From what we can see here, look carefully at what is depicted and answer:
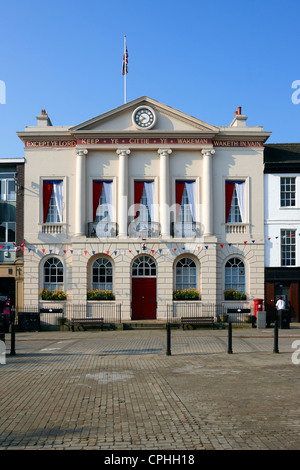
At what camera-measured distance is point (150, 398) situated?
367 inches

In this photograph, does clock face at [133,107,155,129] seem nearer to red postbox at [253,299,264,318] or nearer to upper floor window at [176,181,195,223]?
upper floor window at [176,181,195,223]

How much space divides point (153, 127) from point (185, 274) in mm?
8578

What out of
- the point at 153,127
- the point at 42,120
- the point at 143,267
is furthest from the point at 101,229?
the point at 42,120

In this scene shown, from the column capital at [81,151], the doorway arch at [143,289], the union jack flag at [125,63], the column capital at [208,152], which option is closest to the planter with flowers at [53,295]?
the doorway arch at [143,289]

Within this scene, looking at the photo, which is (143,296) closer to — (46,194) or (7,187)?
(46,194)

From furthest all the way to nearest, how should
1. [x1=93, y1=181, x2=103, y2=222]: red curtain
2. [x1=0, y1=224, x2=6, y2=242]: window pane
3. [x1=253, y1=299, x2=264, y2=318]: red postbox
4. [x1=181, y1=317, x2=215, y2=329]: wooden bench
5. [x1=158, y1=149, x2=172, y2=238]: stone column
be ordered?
[x1=0, y1=224, x2=6, y2=242]: window pane → [x1=93, y1=181, x2=103, y2=222]: red curtain → [x1=158, y1=149, x2=172, y2=238]: stone column → [x1=253, y1=299, x2=264, y2=318]: red postbox → [x1=181, y1=317, x2=215, y2=329]: wooden bench

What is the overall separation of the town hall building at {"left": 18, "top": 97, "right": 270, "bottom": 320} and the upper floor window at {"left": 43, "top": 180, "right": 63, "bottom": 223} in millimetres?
58

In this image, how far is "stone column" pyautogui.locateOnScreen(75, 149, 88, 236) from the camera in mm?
25609

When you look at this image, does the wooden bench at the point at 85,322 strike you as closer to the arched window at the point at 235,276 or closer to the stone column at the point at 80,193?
the stone column at the point at 80,193

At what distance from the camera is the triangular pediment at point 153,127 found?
2569cm

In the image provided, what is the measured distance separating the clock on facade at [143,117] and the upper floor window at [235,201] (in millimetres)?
5645

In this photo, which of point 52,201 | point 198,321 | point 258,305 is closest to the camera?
point 198,321

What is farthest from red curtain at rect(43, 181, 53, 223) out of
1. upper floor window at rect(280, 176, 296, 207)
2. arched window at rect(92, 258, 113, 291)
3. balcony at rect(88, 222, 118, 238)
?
upper floor window at rect(280, 176, 296, 207)

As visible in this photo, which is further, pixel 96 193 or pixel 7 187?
pixel 7 187
